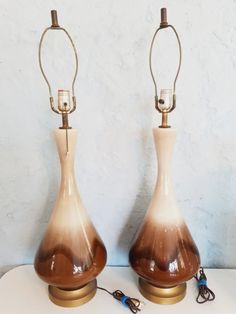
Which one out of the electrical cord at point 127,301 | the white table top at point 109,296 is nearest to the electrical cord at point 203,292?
the white table top at point 109,296

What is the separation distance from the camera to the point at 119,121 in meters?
0.61

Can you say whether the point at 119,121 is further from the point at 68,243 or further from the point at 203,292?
the point at 203,292

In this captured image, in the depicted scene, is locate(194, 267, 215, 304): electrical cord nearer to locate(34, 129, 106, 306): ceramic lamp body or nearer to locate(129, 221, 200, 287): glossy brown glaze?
locate(129, 221, 200, 287): glossy brown glaze

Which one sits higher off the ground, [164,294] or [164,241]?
[164,241]

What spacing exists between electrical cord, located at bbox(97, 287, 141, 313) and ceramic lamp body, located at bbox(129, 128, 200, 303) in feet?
0.14

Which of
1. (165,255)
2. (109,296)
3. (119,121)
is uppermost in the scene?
(119,121)

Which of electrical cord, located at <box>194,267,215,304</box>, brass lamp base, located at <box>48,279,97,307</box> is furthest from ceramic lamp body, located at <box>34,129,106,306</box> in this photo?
electrical cord, located at <box>194,267,215,304</box>

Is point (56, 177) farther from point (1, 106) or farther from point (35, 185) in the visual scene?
point (1, 106)

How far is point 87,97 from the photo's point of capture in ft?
1.95

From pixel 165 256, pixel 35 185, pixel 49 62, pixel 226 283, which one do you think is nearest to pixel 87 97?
pixel 49 62

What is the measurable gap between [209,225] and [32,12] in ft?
1.85

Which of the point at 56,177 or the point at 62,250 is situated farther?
the point at 56,177

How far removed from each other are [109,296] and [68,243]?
0.15 metres

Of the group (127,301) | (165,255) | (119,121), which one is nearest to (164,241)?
(165,255)
